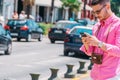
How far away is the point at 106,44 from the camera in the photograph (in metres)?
5.41

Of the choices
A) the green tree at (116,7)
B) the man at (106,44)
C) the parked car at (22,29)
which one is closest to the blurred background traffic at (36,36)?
the parked car at (22,29)

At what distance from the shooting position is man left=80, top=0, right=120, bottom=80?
5499 millimetres

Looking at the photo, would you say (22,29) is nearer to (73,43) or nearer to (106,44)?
(73,43)

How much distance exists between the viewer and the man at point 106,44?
216 inches

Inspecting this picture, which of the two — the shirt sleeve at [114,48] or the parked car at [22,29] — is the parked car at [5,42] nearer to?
the parked car at [22,29]

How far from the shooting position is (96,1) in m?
5.54

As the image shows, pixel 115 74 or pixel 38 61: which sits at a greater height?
pixel 115 74

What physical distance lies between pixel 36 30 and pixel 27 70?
19.7 metres

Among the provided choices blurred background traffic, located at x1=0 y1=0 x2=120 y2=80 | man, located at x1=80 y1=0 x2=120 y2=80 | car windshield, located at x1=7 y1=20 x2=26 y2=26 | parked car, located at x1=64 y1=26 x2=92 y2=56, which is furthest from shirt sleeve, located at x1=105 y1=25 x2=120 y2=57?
car windshield, located at x1=7 y1=20 x2=26 y2=26

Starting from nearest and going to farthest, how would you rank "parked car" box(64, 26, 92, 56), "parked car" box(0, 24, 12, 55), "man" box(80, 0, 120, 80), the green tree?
"man" box(80, 0, 120, 80)
"parked car" box(0, 24, 12, 55)
"parked car" box(64, 26, 92, 56)
the green tree

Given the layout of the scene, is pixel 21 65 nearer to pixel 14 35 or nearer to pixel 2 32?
pixel 2 32

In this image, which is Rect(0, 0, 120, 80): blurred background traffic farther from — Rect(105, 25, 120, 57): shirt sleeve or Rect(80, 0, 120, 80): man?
Rect(105, 25, 120, 57): shirt sleeve

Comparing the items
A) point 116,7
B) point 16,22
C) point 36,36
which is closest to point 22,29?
point 16,22

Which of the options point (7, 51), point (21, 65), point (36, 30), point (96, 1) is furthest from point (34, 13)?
point (96, 1)
